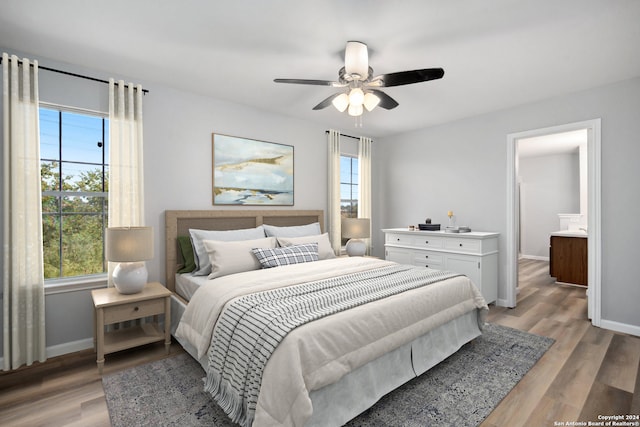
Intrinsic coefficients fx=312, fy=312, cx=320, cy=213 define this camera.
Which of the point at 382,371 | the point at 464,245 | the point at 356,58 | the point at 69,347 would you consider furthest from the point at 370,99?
the point at 69,347

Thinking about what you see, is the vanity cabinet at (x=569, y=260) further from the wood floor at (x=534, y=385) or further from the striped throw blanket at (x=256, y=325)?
the striped throw blanket at (x=256, y=325)

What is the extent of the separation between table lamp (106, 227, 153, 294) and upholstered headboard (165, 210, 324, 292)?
52cm

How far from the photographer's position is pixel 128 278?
8.77 feet

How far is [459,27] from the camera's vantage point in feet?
7.36

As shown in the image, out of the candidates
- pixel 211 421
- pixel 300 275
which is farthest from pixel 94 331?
pixel 300 275

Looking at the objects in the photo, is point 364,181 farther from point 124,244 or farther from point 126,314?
point 126,314

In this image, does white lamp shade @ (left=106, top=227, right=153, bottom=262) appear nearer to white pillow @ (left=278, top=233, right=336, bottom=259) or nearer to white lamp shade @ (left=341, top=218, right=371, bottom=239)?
white pillow @ (left=278, top=233, right=336, bottom=259)

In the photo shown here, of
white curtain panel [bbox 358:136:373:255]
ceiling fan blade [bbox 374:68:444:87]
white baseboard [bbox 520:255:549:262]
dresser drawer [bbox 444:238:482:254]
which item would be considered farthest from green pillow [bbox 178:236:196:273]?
white baseboard [bbox 520:255:549:262]

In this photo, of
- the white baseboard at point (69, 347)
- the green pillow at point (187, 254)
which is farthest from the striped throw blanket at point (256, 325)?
the white baseboard at point (69, 347)

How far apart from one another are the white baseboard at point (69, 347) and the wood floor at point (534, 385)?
61 millimetres

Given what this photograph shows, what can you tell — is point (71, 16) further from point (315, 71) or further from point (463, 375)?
point (463, 375)

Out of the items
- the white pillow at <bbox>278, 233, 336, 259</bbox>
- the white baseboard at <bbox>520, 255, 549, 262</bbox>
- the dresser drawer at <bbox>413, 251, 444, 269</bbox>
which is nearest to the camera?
the white pillow at <bbox>278, 233, 336, 259</bbox>

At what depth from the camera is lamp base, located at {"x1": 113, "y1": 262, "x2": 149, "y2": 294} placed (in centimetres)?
267

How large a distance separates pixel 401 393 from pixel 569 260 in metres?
4.80
